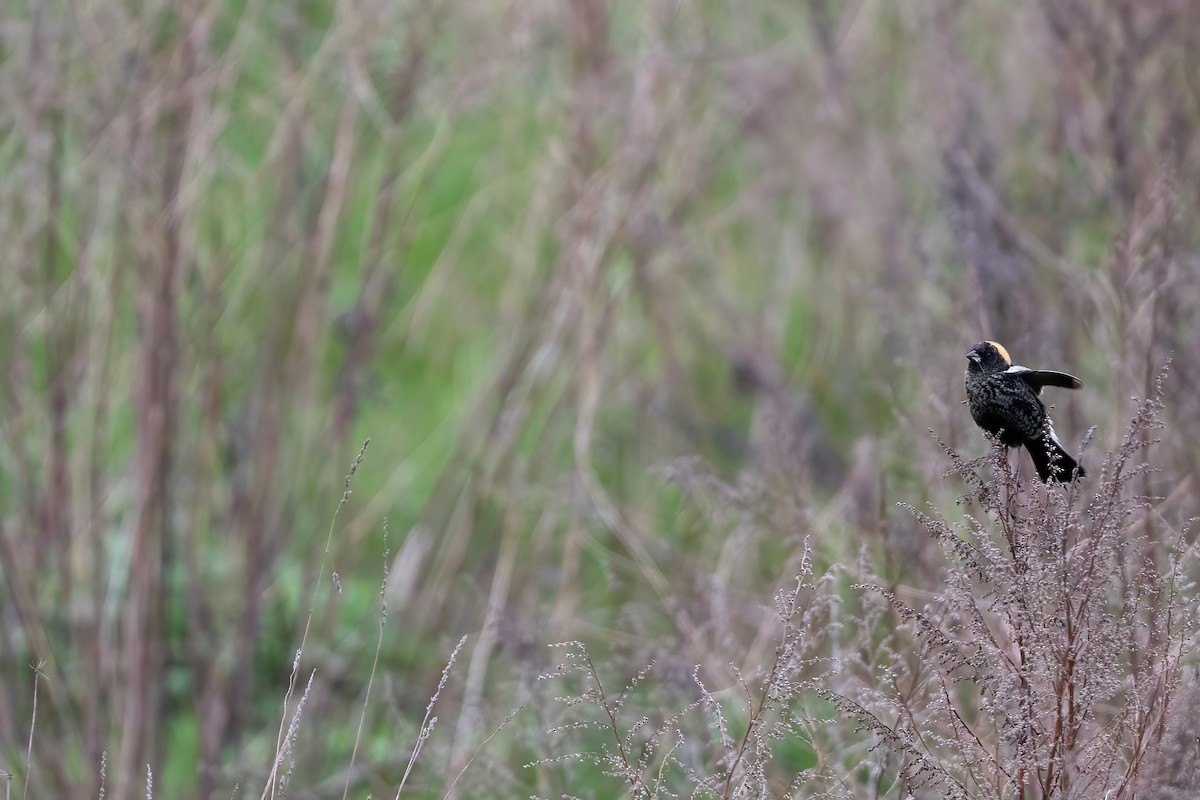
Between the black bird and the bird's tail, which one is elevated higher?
the black bird

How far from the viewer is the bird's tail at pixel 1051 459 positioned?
188 cm

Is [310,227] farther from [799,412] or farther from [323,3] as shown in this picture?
[799,412]

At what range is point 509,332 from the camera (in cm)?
523

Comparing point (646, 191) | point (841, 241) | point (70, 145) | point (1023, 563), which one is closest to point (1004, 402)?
point (1023, 563)

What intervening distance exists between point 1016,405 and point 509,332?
11.3ft

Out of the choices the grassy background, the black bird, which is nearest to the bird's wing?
the black bird

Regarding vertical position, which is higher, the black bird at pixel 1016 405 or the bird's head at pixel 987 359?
the bird's head at pixel 987 359

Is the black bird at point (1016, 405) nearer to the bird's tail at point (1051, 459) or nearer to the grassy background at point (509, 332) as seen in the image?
the bird's tail at point (1051, 459)

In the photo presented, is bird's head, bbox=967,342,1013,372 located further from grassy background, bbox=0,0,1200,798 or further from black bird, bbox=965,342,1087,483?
grassy background, bbox=0,0,1200,798

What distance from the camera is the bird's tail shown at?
6.18 feet

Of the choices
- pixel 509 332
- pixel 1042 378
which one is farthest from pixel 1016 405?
pixel 509 332

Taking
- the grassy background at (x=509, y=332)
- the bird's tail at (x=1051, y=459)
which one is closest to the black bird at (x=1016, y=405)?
the bird's tail at (x=1051, y=459)

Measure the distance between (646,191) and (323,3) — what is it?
187 centimetres

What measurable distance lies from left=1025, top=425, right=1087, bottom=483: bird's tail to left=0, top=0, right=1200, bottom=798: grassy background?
0.94 m
